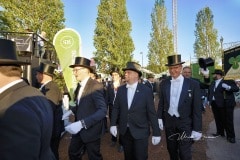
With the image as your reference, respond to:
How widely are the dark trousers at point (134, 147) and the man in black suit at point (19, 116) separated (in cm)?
268

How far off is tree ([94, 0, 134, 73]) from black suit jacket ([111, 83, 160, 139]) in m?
27.6

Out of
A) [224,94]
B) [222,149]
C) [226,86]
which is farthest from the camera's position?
[224,94]

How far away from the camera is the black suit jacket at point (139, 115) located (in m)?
4.75

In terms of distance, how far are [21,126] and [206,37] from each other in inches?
1923

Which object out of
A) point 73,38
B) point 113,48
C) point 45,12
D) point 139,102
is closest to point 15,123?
point 139,102

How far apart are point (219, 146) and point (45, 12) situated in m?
14.5

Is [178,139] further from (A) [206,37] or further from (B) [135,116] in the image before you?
(A) [206,37]

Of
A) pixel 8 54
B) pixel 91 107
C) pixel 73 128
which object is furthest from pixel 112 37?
pixel 8 54

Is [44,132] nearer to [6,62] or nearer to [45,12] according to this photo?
[6,62]

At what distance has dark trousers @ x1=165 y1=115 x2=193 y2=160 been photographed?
16.1 feet

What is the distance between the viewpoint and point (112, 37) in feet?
110

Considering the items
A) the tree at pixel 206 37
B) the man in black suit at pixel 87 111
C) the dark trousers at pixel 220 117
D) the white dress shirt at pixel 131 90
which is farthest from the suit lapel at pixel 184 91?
the tree at pixel 206 37

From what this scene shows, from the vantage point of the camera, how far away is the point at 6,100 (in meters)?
1.92

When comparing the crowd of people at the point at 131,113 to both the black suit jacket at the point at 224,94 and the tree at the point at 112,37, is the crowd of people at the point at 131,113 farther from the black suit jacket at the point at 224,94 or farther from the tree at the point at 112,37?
the tree at the point at 112,37
